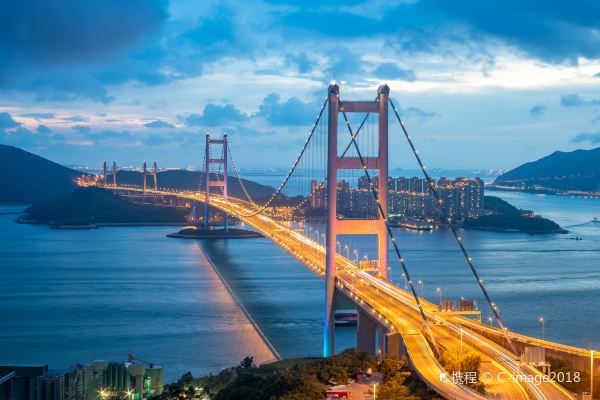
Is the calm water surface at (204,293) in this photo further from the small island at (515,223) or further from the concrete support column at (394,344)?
the small island at (515,223)

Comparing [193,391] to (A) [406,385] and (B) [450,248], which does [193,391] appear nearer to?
(A) [406,385]

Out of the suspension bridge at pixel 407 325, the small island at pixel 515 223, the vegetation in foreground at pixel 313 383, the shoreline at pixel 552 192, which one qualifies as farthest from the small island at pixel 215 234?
the shoreline at pixel 552 192

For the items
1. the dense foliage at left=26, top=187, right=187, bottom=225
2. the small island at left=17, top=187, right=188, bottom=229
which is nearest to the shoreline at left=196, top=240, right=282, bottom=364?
the small island at left=17, top=187, right=188, bottom=229

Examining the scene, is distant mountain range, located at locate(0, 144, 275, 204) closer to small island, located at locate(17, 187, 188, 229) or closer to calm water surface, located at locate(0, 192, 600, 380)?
small island, located at locate(17, 187, 188, 229)

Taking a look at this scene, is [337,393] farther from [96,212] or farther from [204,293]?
[96,212]

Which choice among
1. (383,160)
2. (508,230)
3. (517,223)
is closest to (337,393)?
(383,160)

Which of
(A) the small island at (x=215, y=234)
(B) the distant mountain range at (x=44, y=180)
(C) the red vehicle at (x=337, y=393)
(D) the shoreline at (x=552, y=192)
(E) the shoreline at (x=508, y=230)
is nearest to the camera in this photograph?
Result: (C) the red vehicle at (x=337, y=393)
